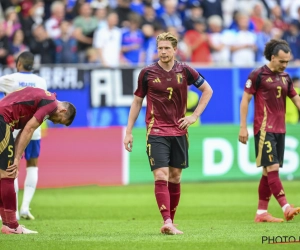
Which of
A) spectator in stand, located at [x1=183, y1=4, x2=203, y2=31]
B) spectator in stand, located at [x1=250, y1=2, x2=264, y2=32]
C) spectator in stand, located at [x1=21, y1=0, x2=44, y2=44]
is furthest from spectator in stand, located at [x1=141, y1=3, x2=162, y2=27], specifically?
spectator in stand, located at [x1=250, y1=2, x2=264, y2=32]

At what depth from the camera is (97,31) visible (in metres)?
22.9

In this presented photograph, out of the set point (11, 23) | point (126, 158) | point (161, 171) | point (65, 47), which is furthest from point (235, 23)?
point (161, 171)

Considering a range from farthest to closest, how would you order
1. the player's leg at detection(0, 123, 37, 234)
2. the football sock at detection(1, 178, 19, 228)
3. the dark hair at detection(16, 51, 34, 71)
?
1. the dark hair at detection(16, 51, 34, 71)
2. the football sock at detection(1, 178, 19, 228)
3. the player's leg at detection(0, 123, 37, 234)

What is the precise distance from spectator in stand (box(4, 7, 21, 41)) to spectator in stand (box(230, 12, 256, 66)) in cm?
629

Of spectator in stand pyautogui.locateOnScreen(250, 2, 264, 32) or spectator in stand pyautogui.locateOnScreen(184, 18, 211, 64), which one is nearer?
spectator in stand pyautogui.locateOnScreen(184, 18, 211, 64)

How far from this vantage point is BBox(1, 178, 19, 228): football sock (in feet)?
35.0

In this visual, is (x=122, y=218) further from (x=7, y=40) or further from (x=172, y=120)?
(x=7, y=40)

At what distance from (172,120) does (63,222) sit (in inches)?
117

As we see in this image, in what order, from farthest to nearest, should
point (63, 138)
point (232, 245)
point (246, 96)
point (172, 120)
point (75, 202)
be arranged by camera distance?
point (63, 138) < point (75, 202) < point (246, 96) < point (172, 120) < point (232, 245)

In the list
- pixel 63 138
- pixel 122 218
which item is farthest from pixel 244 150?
pixel 122 218

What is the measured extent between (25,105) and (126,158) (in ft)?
33.1

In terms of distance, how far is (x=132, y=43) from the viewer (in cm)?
2303

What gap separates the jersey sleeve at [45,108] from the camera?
1042cm

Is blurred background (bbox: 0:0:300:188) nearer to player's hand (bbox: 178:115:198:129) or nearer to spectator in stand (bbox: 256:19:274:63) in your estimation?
spectator in stand (bbox: 256:19:274:63)
